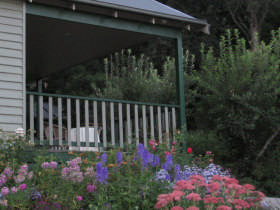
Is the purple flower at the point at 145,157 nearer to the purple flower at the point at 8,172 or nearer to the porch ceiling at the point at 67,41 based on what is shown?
the purple flower at the point at 8,172

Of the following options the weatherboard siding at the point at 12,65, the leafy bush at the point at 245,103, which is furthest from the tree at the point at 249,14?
the weatherboard siding at the point at 12,65

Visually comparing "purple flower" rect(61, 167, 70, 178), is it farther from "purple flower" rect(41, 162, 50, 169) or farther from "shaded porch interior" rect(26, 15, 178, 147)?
"shaded porch interior" rect(26, 15, 178, 147)

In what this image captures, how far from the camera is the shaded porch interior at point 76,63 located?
6.75 meters

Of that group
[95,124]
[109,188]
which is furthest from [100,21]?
[109,188]

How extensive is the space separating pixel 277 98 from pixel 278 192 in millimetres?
1903

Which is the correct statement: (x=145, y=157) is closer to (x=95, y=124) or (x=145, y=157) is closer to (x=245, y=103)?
(x=95, y=124)

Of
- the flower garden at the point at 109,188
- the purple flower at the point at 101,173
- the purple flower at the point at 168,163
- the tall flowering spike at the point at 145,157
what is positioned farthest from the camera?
the purple flower at the point at 168,163

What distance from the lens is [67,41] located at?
8648 mm

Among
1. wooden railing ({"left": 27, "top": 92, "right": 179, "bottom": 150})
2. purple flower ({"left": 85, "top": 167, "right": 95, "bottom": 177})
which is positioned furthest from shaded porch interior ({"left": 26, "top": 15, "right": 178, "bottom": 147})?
purple flower ({"left": 85, "top": 167, "right": 95, "bottom": 177})

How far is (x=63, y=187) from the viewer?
4316 mm

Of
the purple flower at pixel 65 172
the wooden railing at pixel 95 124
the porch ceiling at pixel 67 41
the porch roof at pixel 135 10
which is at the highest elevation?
the porch roof at pixel 135 10

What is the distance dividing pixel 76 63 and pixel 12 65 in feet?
13.0

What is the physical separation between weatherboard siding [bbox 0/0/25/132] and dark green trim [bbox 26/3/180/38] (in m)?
0.25

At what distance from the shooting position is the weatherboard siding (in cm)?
626
